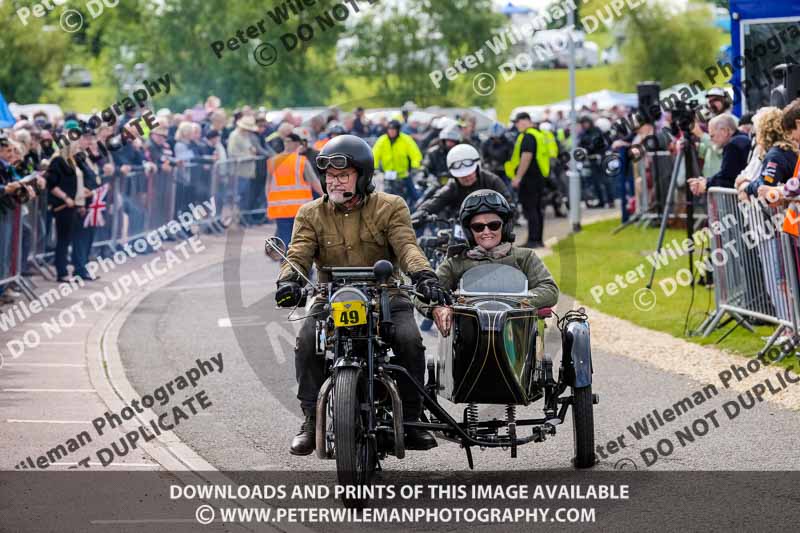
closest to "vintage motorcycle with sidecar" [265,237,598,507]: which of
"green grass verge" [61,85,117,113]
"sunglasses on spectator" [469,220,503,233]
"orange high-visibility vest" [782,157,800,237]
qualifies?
"sunglasses on spectator" [469,220,503,233]

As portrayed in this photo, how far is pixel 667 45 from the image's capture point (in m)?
69.9

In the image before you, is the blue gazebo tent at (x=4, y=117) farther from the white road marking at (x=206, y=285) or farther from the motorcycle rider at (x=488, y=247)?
the motorcycle rider at (x=488, y=247)

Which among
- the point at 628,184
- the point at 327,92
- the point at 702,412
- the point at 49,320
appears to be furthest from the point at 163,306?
the point at 327,92

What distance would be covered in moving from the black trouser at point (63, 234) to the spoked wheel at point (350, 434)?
12153mm

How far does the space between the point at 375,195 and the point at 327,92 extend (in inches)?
1959

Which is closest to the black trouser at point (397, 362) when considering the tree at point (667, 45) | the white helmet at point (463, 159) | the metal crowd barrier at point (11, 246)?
the white helmet at point (463, 159)

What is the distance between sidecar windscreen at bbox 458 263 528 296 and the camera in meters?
8.10

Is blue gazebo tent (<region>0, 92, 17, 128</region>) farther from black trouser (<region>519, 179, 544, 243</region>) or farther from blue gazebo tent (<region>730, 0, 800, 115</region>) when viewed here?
black trouser (<region>519, 179, 544, 243</region>)

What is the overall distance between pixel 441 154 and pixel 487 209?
14519mm

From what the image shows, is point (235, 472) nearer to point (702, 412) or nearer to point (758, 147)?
point (702, 412)

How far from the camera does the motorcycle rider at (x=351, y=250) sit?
774cm

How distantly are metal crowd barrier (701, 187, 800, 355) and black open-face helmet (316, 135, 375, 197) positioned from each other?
13.9 feet

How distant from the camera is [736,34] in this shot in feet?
59.7

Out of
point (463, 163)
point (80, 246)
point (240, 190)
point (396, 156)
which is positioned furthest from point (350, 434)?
point (240, 190)
